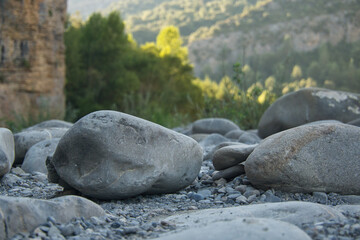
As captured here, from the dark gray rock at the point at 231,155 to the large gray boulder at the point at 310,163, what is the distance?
0.34 m

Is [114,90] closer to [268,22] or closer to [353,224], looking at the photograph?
[353,224]

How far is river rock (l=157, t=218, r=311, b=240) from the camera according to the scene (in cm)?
175

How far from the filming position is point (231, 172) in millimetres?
3678

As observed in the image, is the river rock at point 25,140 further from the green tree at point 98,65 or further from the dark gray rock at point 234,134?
the green tree at point 98,65

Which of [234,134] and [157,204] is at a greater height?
[157,204]

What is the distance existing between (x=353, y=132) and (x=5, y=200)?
2.63 m

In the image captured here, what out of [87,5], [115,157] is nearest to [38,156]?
[115,157]

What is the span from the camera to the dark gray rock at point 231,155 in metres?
3.57

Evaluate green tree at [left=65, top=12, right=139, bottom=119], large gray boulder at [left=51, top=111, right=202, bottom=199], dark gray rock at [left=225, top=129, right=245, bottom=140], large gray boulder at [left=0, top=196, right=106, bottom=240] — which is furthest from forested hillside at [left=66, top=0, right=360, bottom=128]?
large gray boulder at [left=0, top=196, right=106, bottom=240]

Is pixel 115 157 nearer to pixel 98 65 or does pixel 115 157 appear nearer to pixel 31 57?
pixel 31 57

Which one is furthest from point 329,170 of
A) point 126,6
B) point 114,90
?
point 126,6

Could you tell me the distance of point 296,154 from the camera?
3104 millimetres

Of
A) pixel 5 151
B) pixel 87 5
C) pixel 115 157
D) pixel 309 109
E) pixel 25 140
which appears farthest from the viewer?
pixel 87 5

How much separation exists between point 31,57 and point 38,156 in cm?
688
